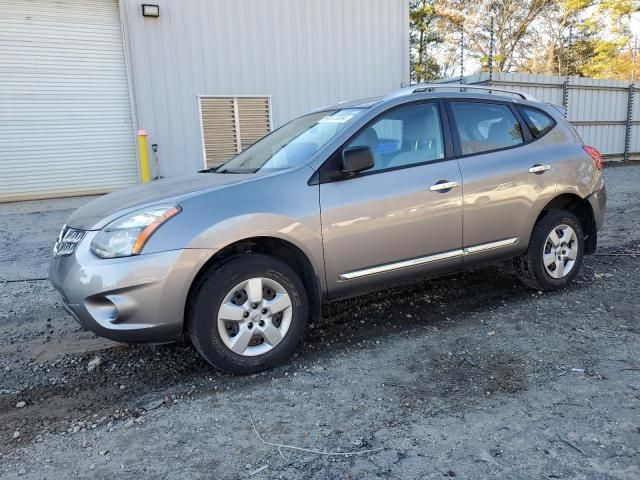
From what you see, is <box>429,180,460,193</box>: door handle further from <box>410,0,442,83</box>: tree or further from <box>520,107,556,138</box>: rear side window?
<box>410,0,442,83</box>: tree

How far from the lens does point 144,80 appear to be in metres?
10.1

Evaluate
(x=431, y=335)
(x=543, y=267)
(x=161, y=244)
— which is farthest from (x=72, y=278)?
(x=543, y=267)

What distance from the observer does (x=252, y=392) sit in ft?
9.93

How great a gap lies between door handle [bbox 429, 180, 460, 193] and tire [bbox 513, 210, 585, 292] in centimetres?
109

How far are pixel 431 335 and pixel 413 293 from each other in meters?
0.96

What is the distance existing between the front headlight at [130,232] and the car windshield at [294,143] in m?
0.92

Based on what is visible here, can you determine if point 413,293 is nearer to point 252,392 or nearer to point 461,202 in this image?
point 461,202

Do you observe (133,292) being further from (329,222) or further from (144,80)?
(144,80)

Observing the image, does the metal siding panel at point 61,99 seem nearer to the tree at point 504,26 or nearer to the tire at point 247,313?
the tire at point 247,313

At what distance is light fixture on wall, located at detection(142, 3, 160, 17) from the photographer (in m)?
9.84

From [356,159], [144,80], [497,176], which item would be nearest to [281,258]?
[356,159]

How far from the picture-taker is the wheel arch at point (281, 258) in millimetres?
3113

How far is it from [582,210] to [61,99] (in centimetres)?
959

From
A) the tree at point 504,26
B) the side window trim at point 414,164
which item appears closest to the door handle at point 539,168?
the side window trim at point 414,164
